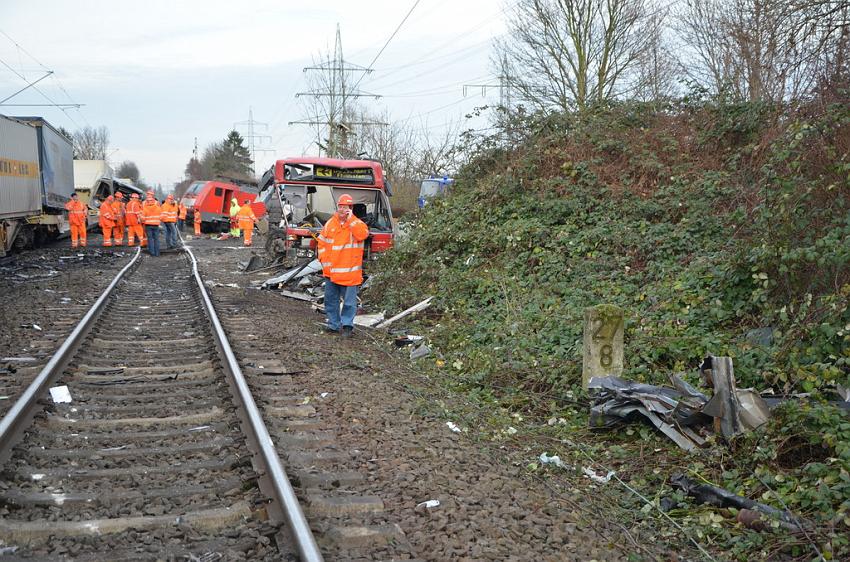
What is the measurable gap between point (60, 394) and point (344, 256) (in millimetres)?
4290

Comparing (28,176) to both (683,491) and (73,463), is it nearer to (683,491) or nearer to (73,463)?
(73,463)

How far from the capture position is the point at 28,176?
20609 millimetres

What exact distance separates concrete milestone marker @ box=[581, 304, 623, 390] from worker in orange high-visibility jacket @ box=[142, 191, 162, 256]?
17.0 m

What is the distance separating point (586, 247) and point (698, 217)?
152 cm

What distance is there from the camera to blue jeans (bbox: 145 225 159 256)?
856 inches

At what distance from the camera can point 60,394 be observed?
6188 mm

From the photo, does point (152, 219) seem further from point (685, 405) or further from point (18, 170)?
point (685, 405)

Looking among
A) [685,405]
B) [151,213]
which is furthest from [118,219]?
[685,405]

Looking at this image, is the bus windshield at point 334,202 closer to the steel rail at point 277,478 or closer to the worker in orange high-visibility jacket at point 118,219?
the steel rail at point 277,478

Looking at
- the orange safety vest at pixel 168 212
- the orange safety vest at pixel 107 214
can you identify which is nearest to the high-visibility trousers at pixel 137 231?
the orange safety vest at pixel 107 214

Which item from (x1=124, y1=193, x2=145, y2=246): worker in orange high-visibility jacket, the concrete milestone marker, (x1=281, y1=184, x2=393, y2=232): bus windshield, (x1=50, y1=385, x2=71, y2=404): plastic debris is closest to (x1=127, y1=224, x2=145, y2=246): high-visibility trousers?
(x1=124, y1=193, x2=145, y2=246): worker in orange high-visibility jacket

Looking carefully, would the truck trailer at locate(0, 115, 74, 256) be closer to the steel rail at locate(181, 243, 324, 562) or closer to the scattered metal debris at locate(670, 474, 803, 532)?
the steel rail at locate(181, 243, 324, 562)

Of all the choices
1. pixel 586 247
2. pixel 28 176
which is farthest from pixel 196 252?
pixel 586 247

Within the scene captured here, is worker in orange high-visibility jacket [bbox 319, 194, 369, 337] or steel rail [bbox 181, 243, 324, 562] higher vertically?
worker in orange high-visibility jacket [bbox 319, 194, 369, 337]
